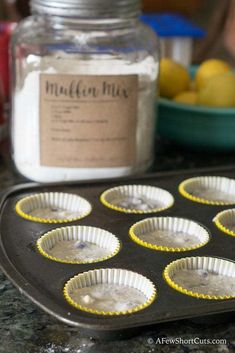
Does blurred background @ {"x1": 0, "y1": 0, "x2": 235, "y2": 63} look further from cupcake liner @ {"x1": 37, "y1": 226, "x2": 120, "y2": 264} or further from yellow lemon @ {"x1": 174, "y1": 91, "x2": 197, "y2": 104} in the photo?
cupcake liner @ {"x1": 37, "y1": 226, "x2": 120, "y2": 264}

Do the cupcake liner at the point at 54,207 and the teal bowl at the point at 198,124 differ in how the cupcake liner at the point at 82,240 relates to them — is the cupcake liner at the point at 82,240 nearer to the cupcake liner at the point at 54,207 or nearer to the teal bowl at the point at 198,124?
the cupcake liner at the point at 54,207

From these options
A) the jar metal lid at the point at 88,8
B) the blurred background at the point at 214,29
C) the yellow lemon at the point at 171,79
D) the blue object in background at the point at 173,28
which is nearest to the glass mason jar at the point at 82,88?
the jar metal lid at the point at 88,8

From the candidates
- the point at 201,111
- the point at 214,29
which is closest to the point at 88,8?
the point at 201,111

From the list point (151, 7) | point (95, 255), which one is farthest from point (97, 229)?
point (151, 7)

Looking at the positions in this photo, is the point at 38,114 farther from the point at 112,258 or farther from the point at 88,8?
the point at 112,258

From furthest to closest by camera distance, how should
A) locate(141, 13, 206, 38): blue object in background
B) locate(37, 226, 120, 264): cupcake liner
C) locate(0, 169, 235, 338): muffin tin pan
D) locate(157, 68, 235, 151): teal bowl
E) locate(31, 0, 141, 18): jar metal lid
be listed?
locate(141, 13, 206, 38): blue object in background
locate(157, 68, 235, 151): teal bowl
locate(31, 0, 141, 18): jar metal lid
locate(37, 226, 120, 264): cupcake liner
locate(0, 169, 235, 338): muffin tin pan

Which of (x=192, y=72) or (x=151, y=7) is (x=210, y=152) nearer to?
(x=192, y=72)

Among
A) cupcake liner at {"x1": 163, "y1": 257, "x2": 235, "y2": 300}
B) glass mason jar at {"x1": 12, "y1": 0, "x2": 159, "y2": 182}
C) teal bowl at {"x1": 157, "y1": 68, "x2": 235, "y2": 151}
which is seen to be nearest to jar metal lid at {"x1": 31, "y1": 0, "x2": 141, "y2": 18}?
glass mason jar at {"x1": 12, "y1": 0, "x2": 159, "y2": 182}
